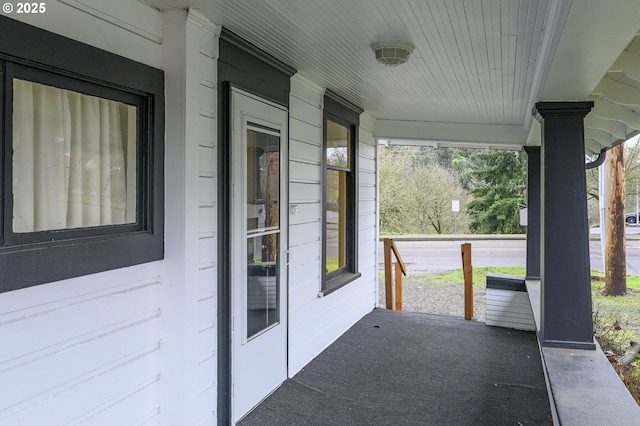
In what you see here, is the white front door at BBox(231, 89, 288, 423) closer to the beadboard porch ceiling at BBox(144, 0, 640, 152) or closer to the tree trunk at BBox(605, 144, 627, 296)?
the beadboard porch ceiling at BBox(144, 0, 640, 152)

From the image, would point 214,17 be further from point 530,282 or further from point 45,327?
point 530,282

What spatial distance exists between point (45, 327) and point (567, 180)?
2.91 metres

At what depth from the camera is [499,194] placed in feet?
58.0

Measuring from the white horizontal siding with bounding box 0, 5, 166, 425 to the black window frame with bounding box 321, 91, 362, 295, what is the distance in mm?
2085

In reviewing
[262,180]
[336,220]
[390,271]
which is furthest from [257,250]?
[390,271]

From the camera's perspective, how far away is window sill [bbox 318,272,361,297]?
13.7 feet

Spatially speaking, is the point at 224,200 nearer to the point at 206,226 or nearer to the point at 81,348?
the point at 206,226

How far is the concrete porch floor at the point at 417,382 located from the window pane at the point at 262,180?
118 centimetres

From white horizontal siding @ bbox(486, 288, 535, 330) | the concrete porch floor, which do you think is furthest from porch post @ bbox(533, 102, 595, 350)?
white horizontal siding @ bbox(486, 288, 535, 330)

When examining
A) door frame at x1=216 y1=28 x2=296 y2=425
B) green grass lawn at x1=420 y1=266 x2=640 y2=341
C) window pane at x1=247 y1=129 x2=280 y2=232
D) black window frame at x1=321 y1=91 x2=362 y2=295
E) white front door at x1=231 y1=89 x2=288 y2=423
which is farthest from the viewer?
A: green grass lawn at x1=420 y1=266 x2=640 y2=341

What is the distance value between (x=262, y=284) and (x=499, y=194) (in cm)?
1621

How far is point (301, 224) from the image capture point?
373 cm

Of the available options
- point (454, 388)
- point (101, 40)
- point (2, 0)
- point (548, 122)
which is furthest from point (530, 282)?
point (2, 0)

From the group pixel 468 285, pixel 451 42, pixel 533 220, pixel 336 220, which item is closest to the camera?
pixel 451 42
